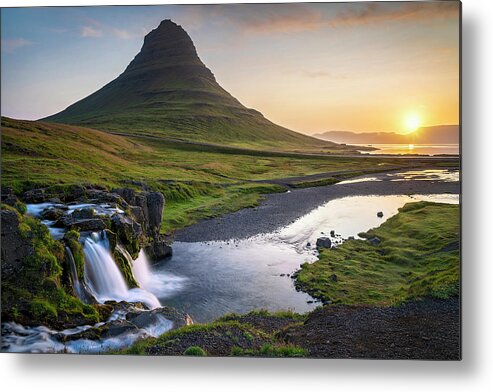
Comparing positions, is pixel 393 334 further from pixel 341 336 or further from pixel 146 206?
pixel 146 206

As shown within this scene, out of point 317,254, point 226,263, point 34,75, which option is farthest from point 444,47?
point 34,75

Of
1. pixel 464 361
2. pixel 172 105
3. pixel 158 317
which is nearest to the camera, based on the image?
pixel 464 361

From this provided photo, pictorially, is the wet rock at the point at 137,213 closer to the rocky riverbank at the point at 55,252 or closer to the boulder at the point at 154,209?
the boulder at the point at 154,209

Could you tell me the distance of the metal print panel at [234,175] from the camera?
261 inches

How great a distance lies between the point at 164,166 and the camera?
855 cm

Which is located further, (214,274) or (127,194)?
(214,274)

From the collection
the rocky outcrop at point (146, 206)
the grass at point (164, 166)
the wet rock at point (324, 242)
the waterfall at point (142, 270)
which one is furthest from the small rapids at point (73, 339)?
the wet rock at point (324, 242)

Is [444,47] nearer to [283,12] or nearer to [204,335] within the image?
[283,12]

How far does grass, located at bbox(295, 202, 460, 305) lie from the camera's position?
6.58 m

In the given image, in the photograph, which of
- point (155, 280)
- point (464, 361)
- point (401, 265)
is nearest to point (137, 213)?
point (155, 280)

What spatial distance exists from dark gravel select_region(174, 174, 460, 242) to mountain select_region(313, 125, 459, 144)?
36.6 inches

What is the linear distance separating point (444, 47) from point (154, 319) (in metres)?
6.89

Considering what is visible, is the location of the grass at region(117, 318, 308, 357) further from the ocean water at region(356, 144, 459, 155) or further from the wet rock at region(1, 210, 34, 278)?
the ocean water at region(356, 144, 459, 155)

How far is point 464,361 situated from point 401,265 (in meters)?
1.79
